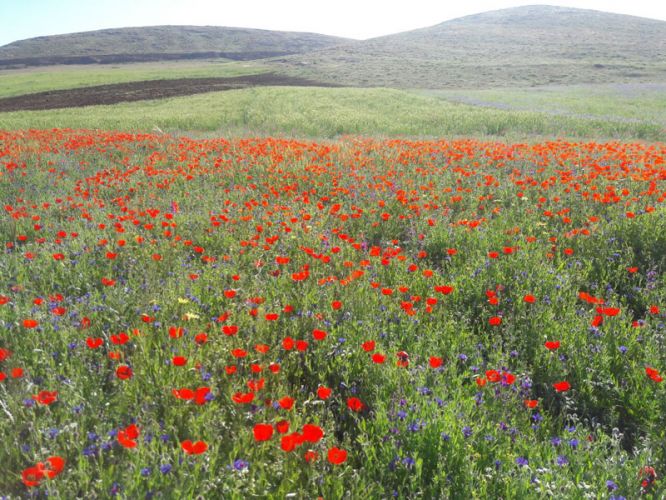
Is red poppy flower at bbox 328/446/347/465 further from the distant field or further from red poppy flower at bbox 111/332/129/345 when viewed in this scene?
the distant field

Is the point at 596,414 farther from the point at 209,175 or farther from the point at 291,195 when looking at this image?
the point at 209,175

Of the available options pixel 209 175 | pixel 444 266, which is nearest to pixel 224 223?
pixel 444 266

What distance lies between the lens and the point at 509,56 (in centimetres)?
7538

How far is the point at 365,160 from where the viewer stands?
29.3 ft

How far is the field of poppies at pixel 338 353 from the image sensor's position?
2076mm

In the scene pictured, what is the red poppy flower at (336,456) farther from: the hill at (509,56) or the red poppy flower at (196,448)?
the hill at (509,56)

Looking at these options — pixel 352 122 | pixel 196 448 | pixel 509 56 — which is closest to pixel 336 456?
pixel 196 448

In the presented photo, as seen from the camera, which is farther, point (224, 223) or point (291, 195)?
point (291, 195)

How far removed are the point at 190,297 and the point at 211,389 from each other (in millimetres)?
1200

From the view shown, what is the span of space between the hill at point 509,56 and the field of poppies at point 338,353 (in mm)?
45864

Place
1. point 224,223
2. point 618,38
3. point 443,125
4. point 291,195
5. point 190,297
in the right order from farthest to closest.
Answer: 1. point 618,38
2. point 443,125
3. point 291,195
4. point 224,223
5. point 190,297

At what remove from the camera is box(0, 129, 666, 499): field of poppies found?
2076 mm

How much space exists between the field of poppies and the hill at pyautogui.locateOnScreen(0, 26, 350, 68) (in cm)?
13233

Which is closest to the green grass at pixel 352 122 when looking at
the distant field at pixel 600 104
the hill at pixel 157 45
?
the distant field at pixel 600 104
